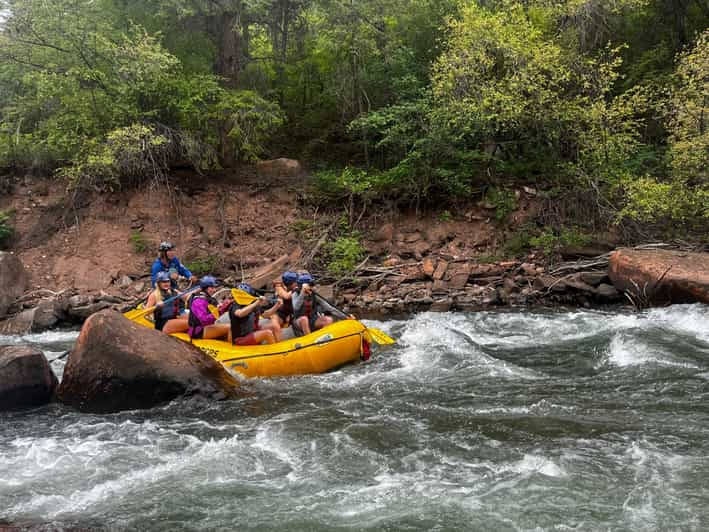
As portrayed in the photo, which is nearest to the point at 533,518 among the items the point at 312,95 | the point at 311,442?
the point at 311,442

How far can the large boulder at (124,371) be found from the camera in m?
6.41

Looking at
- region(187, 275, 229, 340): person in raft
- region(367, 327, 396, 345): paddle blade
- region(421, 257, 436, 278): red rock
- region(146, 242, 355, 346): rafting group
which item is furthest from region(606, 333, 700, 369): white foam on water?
region(187, 275, 229, 340): person in raft

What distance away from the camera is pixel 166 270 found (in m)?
9.74

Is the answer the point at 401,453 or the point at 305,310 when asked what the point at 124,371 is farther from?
the point at 401,453

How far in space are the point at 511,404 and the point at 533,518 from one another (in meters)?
2.27

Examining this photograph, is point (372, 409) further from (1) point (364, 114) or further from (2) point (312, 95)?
(2) point (312, 95)

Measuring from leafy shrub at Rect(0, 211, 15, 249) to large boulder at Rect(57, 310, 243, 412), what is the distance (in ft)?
32.3

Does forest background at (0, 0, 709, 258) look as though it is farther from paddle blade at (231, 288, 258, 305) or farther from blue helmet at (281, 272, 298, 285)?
blue helmet at (281, 272, 298, 285)

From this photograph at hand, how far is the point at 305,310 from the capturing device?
855 cm

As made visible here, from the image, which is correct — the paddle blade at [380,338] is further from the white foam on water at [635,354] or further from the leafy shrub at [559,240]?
the leafy shrub at [559,240]

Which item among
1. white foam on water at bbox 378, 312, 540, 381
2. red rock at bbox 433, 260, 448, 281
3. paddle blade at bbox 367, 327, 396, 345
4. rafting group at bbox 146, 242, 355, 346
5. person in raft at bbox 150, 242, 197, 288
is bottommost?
white foam on water at bbox 378, 312, 540, 381

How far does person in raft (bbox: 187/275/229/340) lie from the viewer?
787 centimetres

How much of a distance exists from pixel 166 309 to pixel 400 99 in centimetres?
859

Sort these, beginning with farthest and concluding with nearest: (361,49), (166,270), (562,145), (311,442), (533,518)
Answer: (361,49) → (562,145) → (166,270) → (311,442) → (533,518)
